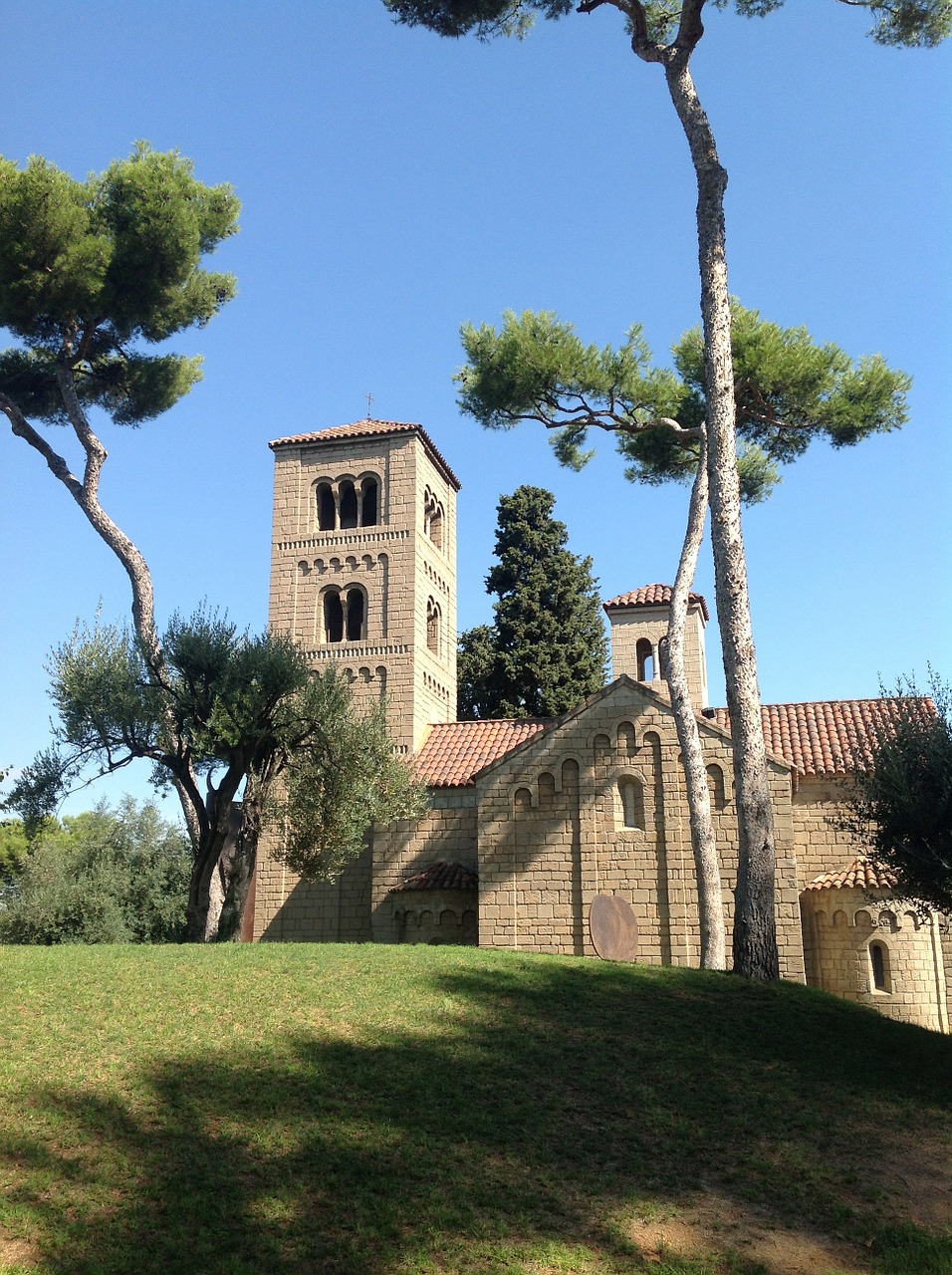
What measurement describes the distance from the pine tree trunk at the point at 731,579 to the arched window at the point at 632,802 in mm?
8349

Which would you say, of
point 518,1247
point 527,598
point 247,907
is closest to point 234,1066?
point 518,1247

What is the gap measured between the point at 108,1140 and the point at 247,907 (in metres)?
21.1

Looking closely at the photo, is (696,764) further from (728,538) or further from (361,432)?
(361,432)

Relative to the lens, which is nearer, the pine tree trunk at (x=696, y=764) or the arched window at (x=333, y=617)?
the pine tree trunk at (x=696, y=764)

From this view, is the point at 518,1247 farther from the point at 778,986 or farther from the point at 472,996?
the point at 778,986

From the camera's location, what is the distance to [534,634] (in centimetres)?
4022

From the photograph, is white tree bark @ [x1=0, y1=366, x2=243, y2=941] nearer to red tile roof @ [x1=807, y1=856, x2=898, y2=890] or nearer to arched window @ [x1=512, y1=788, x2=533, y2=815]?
arched window @ [x1=512, y1=788, x2=533, y2=815]

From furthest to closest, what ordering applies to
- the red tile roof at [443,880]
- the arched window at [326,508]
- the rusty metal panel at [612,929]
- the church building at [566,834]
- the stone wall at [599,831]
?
the arched window at [326,508] < the red tile roof at [443,880] < the stone wall at [599,831] < the rusty metal panel at [612,929] < the church building at [566,834]

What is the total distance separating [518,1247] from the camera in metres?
8.48

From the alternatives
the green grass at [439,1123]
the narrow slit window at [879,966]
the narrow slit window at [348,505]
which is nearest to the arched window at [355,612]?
the narrow slit window at [348,505]

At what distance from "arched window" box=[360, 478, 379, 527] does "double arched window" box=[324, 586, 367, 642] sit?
234 centimetres

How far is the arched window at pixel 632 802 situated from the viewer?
82.7ft

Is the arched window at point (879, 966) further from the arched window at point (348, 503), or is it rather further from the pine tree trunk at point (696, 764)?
the arched window at point (348, 503)

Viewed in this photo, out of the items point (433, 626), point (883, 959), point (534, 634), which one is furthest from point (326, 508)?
point (883, 959)
